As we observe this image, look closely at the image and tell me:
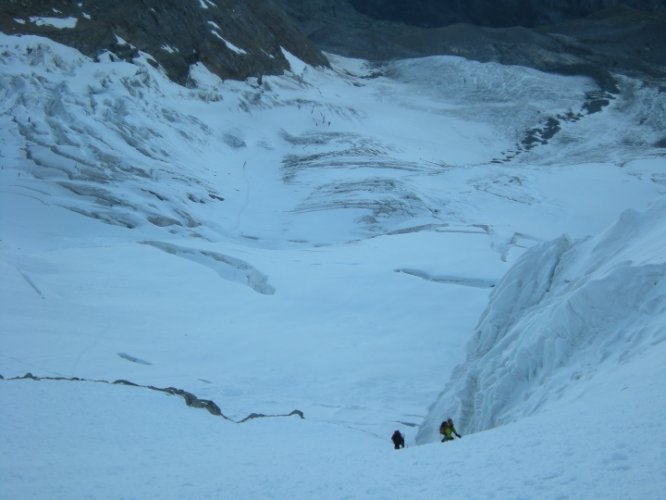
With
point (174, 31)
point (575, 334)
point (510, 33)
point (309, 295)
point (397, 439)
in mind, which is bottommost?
point (309, 295)

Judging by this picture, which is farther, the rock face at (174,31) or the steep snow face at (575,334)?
the rock face at (174,31)

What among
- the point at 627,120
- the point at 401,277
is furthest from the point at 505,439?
the point at 627,120

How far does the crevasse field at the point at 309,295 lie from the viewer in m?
6.80

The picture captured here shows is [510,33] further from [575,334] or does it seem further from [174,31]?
[575,334]

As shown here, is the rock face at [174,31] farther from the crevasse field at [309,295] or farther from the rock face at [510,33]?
the rock face at [510,33]

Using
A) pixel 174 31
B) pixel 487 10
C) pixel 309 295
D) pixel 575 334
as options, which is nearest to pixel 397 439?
pixel 575 334

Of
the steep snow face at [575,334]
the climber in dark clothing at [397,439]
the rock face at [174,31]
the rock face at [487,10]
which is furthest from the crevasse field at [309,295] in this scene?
the rock face at [487,10]

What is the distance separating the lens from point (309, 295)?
18.5 meters

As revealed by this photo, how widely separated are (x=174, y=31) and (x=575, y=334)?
38902mm

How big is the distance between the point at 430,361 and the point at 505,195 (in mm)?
18742

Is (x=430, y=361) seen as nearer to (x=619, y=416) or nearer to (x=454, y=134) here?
(x=619, y=416)

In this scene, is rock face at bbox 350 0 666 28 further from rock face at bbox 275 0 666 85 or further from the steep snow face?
the steep snow face

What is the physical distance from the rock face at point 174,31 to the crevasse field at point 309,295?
1666 mm

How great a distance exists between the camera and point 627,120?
4616cm
